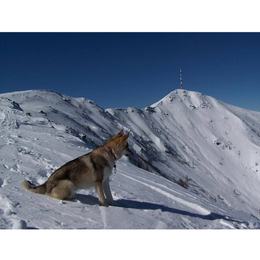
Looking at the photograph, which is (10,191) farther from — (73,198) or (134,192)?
(134,192)

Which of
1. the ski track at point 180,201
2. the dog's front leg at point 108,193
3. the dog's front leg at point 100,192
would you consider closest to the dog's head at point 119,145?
the dog's front leg at point 108,193

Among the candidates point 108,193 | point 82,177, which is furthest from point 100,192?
point 82,177

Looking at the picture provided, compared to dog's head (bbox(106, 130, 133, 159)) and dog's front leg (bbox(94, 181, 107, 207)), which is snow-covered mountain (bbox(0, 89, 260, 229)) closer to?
dog's front leg (bbox(94, 181, 107, 207))

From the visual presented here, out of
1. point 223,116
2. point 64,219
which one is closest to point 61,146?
point 64,219

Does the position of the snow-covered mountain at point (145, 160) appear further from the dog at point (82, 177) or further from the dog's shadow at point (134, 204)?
the dog at point (82, 177)

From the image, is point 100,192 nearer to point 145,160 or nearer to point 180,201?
point 180,201
